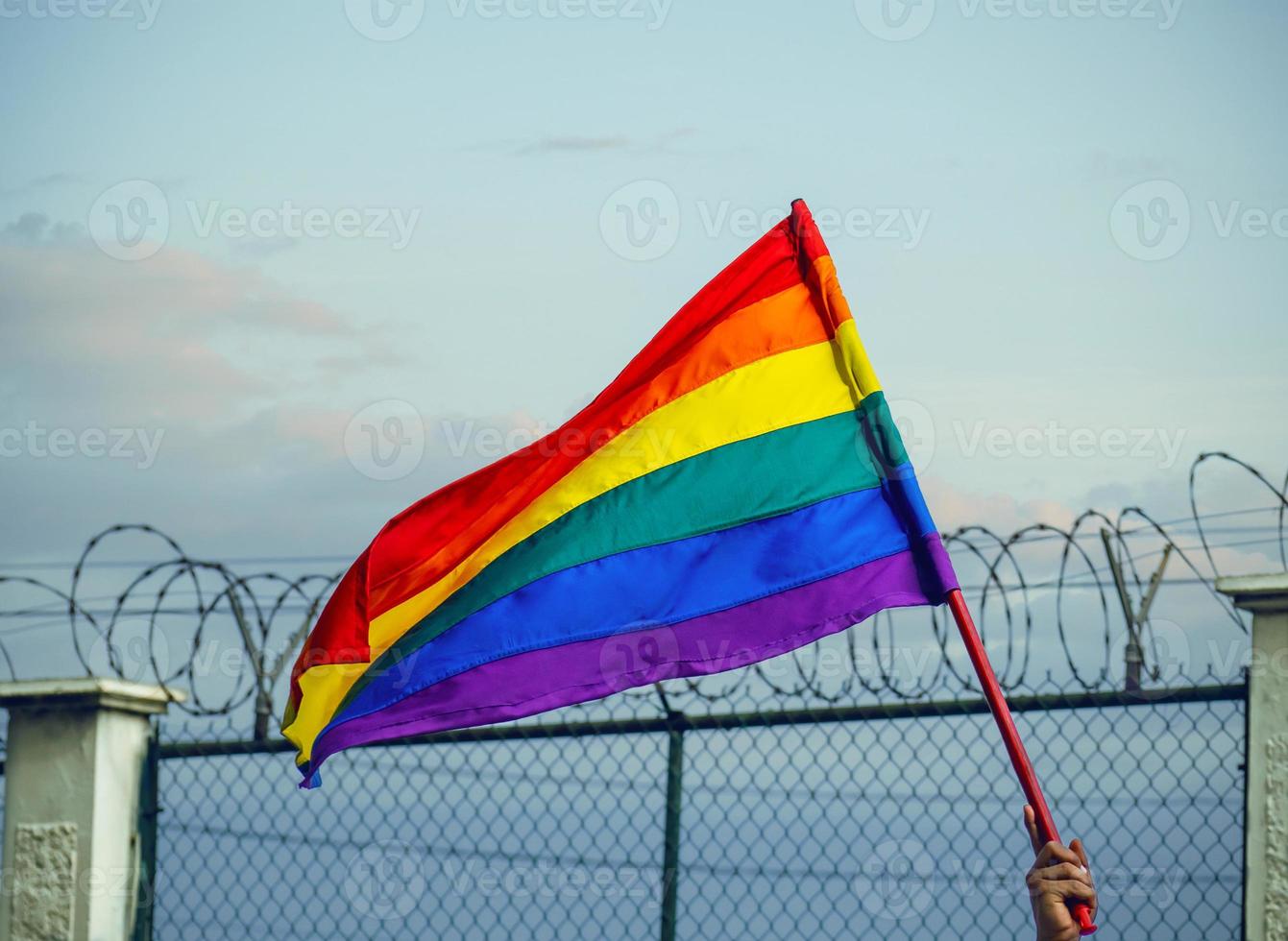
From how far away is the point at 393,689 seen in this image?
4.80m

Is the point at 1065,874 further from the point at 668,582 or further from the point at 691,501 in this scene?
the point at 691,501

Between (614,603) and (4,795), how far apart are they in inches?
117

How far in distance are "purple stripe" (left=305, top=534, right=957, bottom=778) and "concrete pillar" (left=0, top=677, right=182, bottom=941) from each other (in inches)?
71.5

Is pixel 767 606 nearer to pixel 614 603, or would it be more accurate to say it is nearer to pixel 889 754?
pixel 614 603

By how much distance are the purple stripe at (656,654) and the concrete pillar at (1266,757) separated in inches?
56.7

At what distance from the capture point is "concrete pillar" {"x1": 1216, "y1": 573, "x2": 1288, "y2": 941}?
17.0ft

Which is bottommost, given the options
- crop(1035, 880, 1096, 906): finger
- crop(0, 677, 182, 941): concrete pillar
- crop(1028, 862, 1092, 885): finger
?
crop(1035, 880, 1096, 906): finger

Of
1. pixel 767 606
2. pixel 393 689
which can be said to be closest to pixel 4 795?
pixel 393 689

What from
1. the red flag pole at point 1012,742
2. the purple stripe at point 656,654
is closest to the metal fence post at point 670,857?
the purple stripe at point 656,654

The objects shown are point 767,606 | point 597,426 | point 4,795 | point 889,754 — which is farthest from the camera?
point 4,795

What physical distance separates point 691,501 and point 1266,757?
6.97 ft

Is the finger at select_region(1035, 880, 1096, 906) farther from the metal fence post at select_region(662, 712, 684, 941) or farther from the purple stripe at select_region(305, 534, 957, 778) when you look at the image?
the metal fence post at select_region(662, 712, 684, 941)

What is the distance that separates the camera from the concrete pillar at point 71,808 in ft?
20.0

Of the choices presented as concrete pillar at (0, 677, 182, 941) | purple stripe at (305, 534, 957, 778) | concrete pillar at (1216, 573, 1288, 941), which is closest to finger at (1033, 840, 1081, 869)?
purple stripe at (305, 534, 957, 778)
